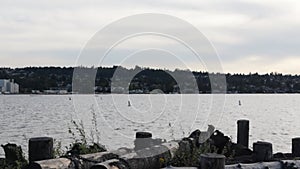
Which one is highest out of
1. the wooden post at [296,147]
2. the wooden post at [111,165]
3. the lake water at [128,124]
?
the wooden post at [111,165]

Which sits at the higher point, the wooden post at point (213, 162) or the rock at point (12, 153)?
the wooden post at point (213, 162)

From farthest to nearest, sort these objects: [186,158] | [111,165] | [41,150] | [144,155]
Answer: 1. [186,158]
2. [144,155]
3. [41,150]
4. [111,165]

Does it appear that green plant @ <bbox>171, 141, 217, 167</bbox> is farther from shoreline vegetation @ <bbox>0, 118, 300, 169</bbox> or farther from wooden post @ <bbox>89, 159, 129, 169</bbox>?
wooden post @ <bbox>89, 159, 129, 169</bbox>

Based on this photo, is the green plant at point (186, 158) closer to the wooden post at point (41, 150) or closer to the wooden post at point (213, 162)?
the wooden post at point (41, 150)

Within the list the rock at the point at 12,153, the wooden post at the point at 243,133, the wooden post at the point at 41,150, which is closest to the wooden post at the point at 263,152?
the wooden post at the point at 243,133

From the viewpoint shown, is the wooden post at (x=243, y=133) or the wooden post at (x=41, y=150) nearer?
the wooden post at (x=41, y=150)

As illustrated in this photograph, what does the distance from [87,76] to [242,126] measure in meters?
5.68

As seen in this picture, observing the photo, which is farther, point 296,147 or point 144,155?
point 296,147

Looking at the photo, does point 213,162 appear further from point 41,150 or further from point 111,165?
point 41,150

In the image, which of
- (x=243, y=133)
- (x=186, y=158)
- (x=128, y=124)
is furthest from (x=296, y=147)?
(x=128, y=124)

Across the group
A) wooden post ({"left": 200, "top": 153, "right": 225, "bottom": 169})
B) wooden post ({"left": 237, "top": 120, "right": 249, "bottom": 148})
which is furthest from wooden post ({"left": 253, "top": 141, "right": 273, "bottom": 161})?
wooden post ({"left": 200, "top": 153, "right": 225, "bottom": 169})

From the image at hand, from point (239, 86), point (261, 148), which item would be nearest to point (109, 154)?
point (261, 148)

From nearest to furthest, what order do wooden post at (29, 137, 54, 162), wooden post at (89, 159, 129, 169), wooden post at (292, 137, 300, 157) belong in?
wooden post at (89, 159, 129, 169), wooden post at (29, 137, 54, 162), wooden post at (292, 137, 300, 157)

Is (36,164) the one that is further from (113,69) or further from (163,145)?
(113,69)
